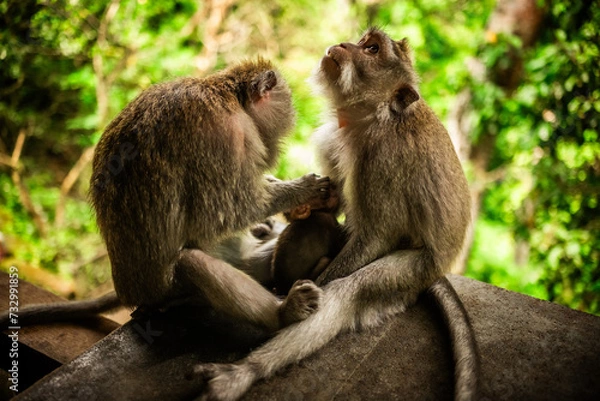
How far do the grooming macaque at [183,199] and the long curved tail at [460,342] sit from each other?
2.68 feet

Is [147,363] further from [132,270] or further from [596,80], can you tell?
[596,80]

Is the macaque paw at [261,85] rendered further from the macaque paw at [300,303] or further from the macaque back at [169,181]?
the macaque paw at [300,303]

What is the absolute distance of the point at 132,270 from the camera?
2.75 metres

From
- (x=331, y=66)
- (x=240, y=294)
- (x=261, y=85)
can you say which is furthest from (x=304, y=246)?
(x=331, y=66)

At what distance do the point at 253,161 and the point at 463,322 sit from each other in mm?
1570

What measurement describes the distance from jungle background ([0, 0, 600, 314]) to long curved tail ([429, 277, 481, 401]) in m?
1.30

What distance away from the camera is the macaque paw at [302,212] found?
3.09 metres

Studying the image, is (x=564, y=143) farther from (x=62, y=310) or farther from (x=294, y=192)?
(x=62, y=310)

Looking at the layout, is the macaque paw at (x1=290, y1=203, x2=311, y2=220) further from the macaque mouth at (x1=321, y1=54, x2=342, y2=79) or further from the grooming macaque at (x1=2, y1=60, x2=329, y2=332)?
the macaque mouth at (x1=321, y1=54, x2=342, y2=79)

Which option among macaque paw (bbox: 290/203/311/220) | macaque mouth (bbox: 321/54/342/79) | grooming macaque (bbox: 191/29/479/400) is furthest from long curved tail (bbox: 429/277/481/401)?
macaque mouth (bbox: 321/54/342/79)

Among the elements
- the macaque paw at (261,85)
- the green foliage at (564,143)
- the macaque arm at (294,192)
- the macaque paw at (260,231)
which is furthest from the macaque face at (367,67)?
the green foliage at (564,143)

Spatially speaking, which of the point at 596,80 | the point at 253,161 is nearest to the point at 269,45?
the point at 596,80

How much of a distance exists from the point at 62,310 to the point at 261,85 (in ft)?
6.65

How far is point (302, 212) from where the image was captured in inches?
122
